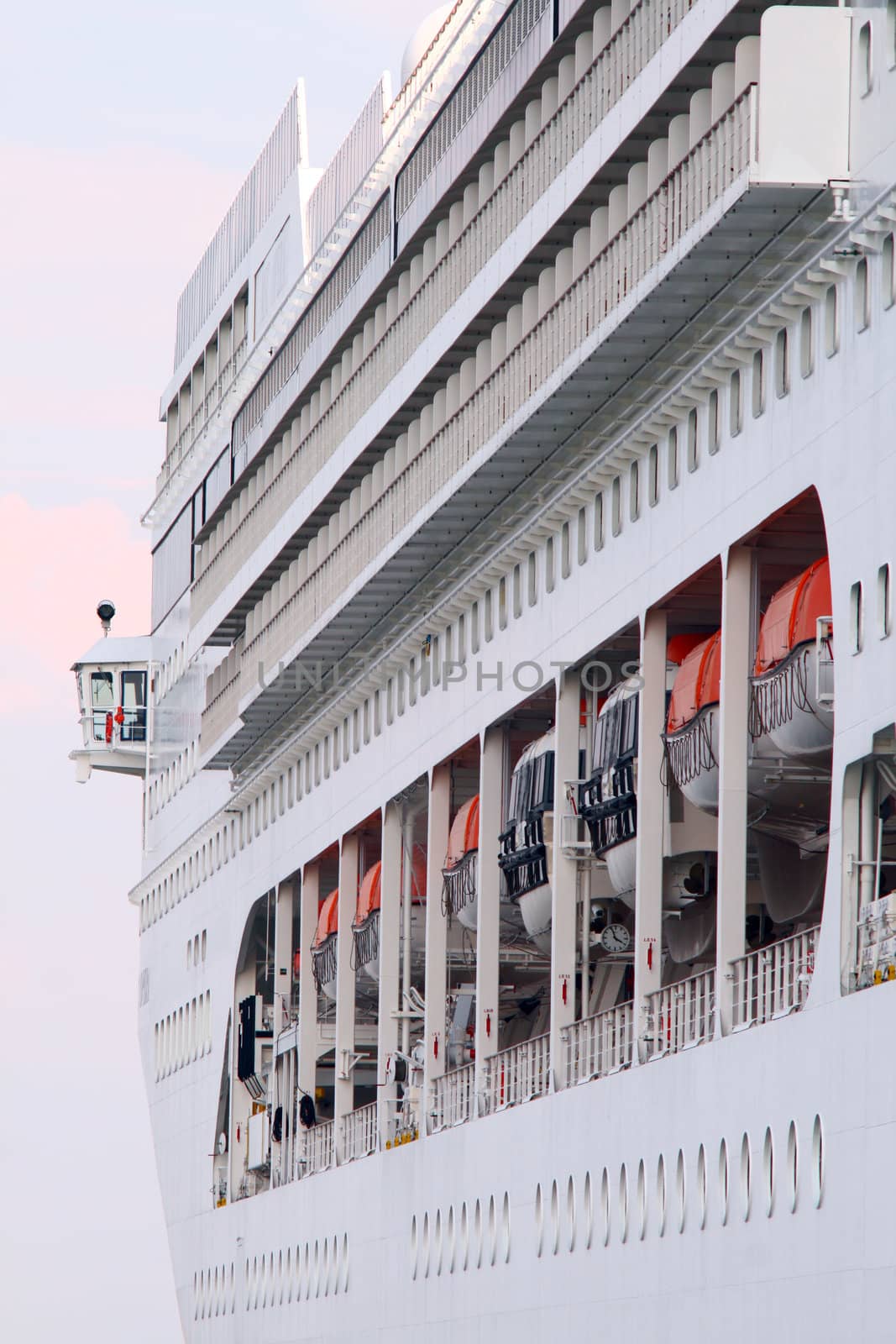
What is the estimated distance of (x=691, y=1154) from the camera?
23.2m

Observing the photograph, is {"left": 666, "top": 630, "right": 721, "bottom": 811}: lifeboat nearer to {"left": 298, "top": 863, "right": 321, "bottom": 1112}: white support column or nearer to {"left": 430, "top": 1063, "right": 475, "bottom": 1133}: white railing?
{"left": 430, "top": 1063, "right": 475, "bottom": 1133}: white railing

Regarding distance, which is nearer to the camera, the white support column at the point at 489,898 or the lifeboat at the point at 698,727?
the lifeboat at the point at 698,727

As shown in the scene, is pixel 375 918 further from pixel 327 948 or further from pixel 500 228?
pixel 500 228

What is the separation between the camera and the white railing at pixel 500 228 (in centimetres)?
2341

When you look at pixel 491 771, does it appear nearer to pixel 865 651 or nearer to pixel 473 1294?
pixel 473 1294

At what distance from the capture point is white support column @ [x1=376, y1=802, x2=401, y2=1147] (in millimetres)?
37938

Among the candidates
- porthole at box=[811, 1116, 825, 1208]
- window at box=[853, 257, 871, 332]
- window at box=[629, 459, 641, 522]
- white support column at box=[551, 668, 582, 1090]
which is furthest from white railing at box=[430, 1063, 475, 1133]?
window at box=[853, 257, 871, 332]

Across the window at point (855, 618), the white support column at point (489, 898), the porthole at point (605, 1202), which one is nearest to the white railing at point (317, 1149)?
the white support column at point (489, 898)

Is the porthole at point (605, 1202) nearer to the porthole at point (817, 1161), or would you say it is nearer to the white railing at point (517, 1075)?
the white railing at point (517, 1075)

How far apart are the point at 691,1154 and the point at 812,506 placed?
19.0 ft

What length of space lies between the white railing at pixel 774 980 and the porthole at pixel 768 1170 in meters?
1.02

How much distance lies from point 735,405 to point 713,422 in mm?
616

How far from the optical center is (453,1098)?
110 ft

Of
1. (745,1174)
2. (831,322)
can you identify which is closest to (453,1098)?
(745,1174)
